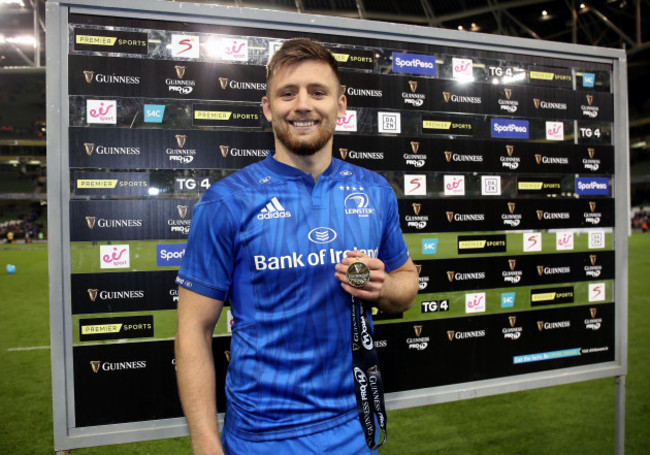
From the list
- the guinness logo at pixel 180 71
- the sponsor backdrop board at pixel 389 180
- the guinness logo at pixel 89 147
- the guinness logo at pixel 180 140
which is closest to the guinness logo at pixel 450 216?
the sponsor backdrop board at pixel 389 180

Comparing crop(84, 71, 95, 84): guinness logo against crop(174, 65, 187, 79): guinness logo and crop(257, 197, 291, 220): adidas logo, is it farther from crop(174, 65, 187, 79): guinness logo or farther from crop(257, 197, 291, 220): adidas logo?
crop(257, 197, 291, 220): adidas logo

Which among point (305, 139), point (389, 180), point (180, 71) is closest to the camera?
point (305, 139)

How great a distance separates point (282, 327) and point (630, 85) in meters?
36.6

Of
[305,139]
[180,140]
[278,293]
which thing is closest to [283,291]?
[278,293]

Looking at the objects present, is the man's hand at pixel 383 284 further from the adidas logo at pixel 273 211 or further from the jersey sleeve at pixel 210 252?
the jersey sleeve at pixel 210 252

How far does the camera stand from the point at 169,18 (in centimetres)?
218

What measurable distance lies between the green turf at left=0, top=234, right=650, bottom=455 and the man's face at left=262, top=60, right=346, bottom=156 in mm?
2520

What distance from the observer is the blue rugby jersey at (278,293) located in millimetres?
1544

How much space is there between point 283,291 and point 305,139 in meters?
0.52

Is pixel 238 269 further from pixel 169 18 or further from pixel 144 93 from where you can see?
pixel 169 18

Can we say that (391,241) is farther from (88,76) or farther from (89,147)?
(88,76)

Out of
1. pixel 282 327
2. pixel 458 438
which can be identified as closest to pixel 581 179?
pixel 458 438

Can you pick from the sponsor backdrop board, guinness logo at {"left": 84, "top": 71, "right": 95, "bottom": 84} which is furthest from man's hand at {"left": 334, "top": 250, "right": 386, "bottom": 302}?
guinness logo at {"left": 84, "top": 71, "right": 95, "bottom": 84}

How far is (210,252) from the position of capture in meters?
1.53
